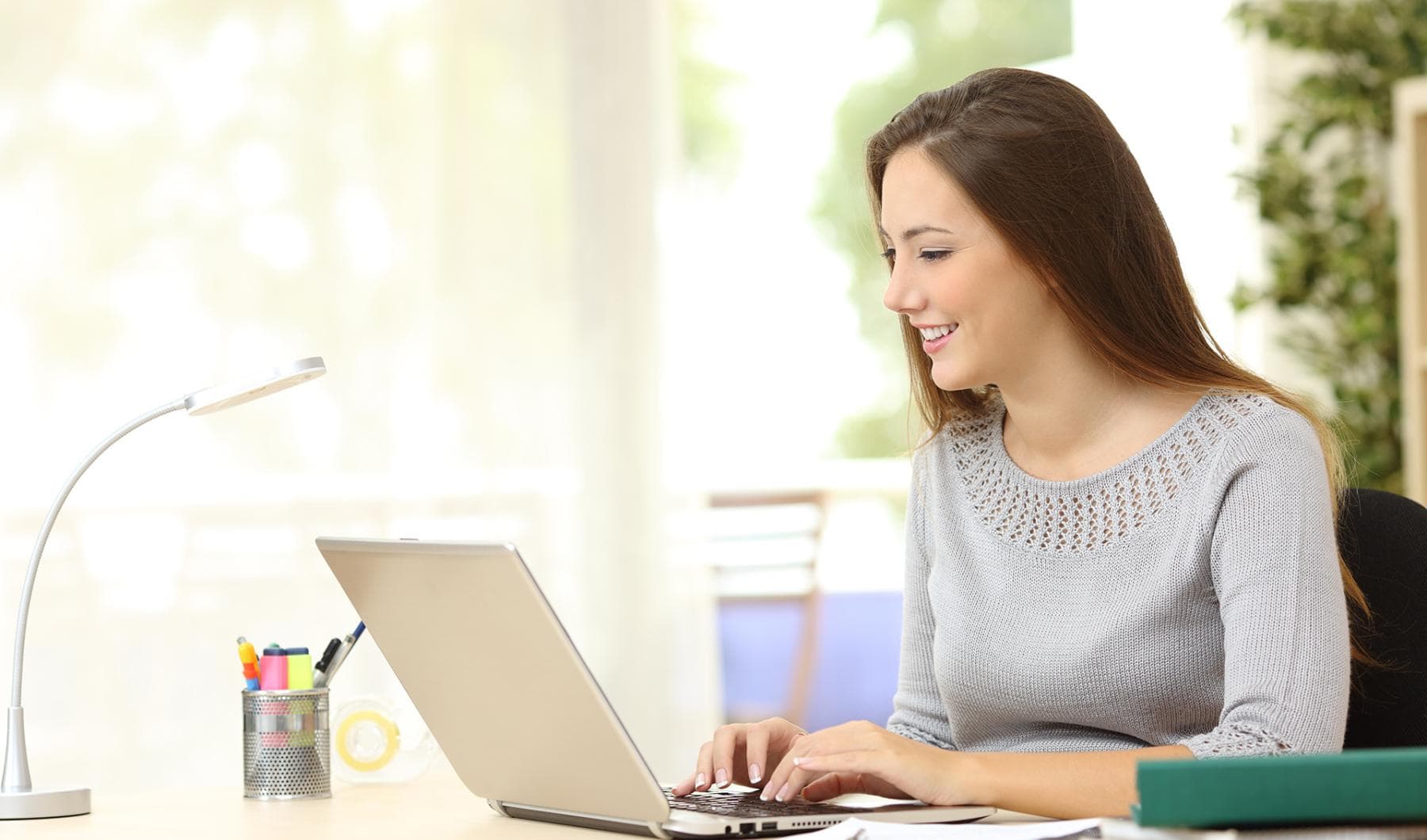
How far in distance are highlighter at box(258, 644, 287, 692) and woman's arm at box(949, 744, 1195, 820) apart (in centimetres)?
65

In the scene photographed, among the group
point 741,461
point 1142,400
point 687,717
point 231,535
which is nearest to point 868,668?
point 741,461

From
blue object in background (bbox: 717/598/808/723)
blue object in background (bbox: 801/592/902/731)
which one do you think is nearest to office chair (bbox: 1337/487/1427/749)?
blue object in background (bbox: 717/598/808/723)

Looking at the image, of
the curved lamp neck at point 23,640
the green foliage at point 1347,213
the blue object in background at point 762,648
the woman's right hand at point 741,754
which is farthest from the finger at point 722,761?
the blue object in background at point 762,648

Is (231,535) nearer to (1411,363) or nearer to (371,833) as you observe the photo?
(371,833)

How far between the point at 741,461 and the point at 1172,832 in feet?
16.4

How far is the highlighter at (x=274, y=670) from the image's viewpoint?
148 cm

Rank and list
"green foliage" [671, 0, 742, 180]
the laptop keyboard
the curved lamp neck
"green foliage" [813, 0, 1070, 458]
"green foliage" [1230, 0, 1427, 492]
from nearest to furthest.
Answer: the laptop keyboard < the curved lamp neck < "green foliage" [1230, 0, 1427, 492] < "green foliage" [671, 0, 742, 180] < "green foliage" [813, 0, 1070, 458]

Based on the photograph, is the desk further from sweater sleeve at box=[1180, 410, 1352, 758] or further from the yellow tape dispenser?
sweater sleeve at box=[1180, 410, 1352, 758]

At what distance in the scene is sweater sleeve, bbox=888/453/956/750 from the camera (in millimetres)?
1626

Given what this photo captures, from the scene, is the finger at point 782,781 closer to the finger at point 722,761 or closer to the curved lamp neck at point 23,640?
the finger at point 722,761

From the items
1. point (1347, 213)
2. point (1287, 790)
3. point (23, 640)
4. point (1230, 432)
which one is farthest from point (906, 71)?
point (1287, 790)

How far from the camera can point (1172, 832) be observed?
794mm

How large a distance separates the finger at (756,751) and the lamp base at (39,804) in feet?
1.96

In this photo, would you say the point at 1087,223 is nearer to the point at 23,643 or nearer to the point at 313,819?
the point at 313,819
